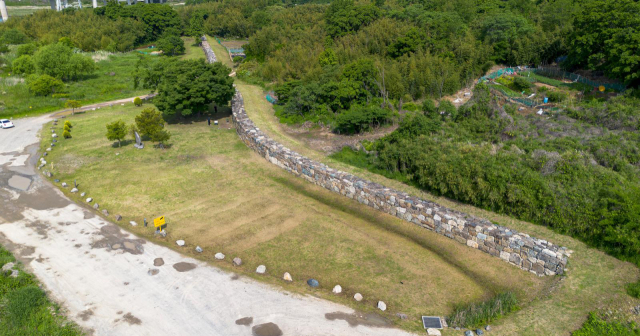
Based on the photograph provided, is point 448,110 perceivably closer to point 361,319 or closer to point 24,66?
point 361,319

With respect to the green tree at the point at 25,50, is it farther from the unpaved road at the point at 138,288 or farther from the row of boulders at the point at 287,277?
the row of boulders at the point at 287,277

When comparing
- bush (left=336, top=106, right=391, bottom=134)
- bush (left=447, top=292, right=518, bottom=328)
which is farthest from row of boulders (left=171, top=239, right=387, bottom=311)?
bush (left=336, top=106, right=391, bottom=134)

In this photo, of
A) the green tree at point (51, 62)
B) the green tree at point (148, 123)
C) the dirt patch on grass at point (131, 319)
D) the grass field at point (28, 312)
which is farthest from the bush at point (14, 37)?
the dirt patch on grass at point (131, 319)

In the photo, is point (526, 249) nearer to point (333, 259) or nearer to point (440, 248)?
Answer: point (440, 248)

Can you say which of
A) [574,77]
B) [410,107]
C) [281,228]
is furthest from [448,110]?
[574,77]

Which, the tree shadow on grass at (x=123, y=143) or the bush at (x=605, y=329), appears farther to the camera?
the tree shadow on grass at (x=123, y=143)
